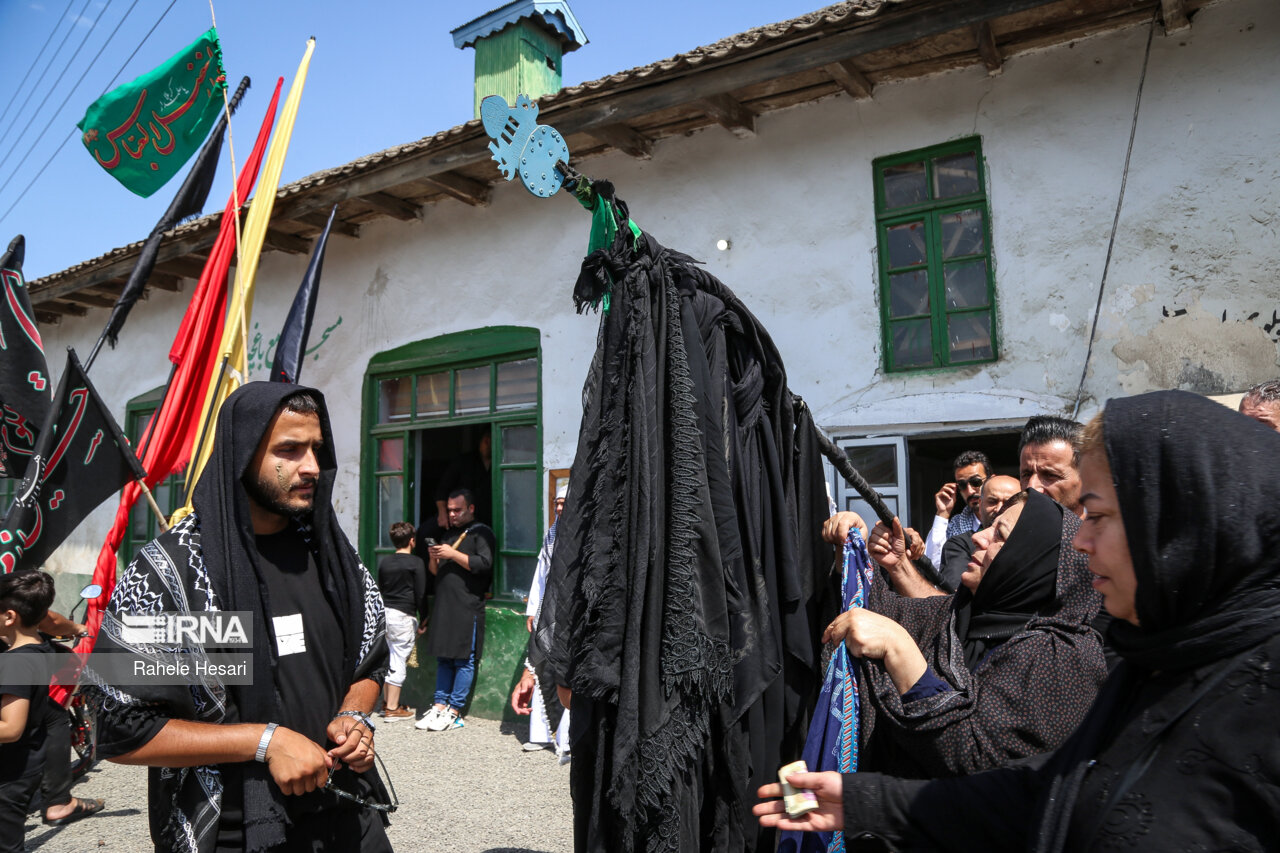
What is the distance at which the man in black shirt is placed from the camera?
6.90 metres

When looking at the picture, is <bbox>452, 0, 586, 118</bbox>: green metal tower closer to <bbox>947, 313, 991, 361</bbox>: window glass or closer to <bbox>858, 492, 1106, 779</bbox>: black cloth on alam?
<bbox>947, 313, 991, 361</bbox>: window glass

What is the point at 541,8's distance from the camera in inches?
364

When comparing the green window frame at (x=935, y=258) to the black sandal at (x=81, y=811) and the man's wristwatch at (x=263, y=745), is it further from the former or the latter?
the black sandal at (x=81, y=811)

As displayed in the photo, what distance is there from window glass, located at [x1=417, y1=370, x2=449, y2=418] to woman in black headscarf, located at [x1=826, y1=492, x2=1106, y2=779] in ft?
20.6

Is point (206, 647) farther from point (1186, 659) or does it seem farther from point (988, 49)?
point (988, 49)

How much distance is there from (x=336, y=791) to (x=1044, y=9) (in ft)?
17.4

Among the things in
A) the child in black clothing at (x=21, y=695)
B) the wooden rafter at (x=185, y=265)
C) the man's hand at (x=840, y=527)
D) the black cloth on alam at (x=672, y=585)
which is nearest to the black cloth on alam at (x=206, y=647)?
the black cloth on alam at (x=672, y=585)

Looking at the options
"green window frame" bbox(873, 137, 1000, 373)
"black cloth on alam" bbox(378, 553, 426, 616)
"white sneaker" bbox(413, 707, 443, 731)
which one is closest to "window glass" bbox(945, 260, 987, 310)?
"green window frame" bbox(873, 137, 1000, 373)

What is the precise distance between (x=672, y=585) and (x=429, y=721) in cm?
572

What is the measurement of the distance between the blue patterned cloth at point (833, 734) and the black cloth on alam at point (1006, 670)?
0.03 m

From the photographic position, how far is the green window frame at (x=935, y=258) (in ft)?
17.9

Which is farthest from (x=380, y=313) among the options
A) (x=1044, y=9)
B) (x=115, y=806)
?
(x=1044, y=9)

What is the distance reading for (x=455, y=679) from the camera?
709cm

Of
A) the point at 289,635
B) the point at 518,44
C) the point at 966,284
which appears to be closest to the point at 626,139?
the point at 966,284
